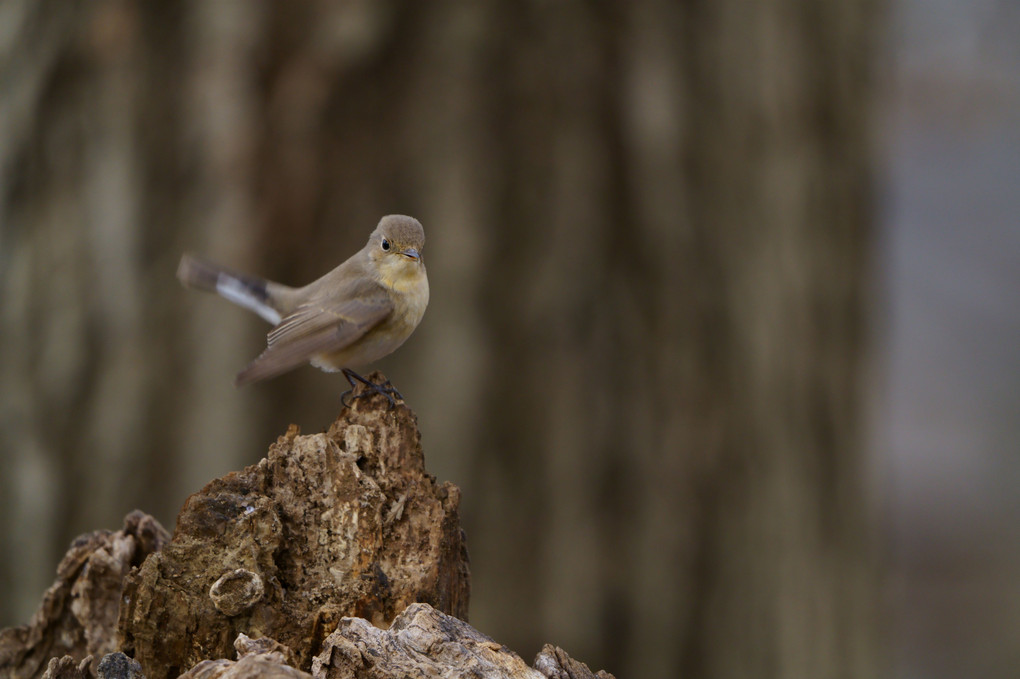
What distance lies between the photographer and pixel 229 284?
9.85ft

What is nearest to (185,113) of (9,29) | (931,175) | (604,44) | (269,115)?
(269,115)

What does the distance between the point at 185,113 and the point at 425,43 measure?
2.80ft

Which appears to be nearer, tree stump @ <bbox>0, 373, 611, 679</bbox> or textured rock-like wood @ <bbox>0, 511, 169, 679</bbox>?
tree stump @ <bbox>0, 373, 611, 679</bbox>

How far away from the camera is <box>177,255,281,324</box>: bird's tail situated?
118 inches

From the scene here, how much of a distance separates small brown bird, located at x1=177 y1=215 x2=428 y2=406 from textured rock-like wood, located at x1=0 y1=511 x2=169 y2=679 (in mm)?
631

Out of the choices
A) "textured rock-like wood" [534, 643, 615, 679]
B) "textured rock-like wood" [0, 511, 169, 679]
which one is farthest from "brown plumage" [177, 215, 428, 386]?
"textured rock-like wood" [534, 643, 615, 679]

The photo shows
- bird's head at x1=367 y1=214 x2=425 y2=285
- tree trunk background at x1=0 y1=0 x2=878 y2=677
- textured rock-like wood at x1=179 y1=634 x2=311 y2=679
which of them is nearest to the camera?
textured rock-like wood at x1=179 y1=634 x2=311 y2=679

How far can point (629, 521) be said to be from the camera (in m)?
3.87

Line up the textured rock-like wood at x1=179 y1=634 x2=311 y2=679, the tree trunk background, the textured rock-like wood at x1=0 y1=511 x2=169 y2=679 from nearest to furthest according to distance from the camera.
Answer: the textured rock-like wood at x1=179 y1=634 x2=311 y2=679, the textured rock-like wood at x1=0 y1=511 x2=169 y2=679, the tree trunk background

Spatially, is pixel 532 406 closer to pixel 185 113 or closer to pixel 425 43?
pixel 425 43

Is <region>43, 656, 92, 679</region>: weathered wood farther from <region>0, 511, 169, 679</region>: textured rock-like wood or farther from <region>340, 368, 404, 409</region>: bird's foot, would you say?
<region>340, 368, 404, 409</region>: bird's foot

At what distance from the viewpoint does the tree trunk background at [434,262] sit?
3.57m

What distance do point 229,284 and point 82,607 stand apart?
1157 millimetres

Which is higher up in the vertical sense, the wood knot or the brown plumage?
the brown plumage
